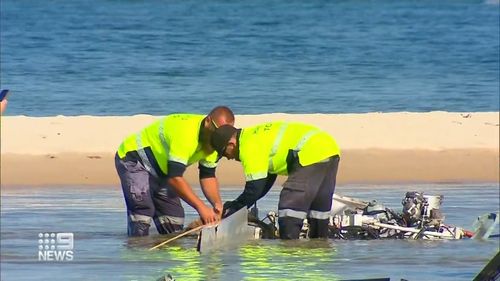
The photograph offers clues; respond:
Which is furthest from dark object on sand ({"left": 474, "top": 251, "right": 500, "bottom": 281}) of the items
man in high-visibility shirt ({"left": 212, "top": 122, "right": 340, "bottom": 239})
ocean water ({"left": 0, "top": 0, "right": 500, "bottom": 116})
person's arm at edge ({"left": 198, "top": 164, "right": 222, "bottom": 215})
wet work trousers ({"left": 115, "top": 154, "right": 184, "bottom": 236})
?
ocean water ({"left": 0, "top": 0, "right": 500, "bottom": 116})

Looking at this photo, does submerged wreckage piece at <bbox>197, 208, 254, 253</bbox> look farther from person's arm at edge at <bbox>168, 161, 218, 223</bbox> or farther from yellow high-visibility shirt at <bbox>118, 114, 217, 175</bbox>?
yellow high-visibility shirt at <bbox>118, 114, 217, 175</bbox>

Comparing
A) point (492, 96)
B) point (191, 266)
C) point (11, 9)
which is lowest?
point (191, 266)

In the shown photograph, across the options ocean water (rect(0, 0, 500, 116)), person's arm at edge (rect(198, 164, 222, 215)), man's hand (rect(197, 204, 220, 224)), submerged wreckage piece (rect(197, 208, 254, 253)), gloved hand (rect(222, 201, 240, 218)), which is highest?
ocean water (rect(0, 0, 500, 116))

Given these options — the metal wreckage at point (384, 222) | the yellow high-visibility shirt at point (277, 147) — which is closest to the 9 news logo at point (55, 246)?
the metal wreckage at point (384, 222)

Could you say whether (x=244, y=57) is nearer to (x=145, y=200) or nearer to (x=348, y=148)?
(x=348, y=148)

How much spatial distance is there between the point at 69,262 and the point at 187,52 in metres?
26.8

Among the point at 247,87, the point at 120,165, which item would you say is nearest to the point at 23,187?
the point at 120,165

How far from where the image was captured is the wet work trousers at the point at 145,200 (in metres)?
13.1

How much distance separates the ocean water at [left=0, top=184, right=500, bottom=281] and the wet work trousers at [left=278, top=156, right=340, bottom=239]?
167 mm

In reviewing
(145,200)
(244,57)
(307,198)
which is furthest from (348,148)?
(244,57)

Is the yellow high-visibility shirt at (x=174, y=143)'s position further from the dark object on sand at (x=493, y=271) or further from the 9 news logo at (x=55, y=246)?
the dark object on sand at (x=493, y=271)

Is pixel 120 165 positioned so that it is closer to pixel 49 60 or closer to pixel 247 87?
pixel 247 87

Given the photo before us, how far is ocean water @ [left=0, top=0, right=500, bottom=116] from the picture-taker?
2812cm

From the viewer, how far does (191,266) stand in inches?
484
